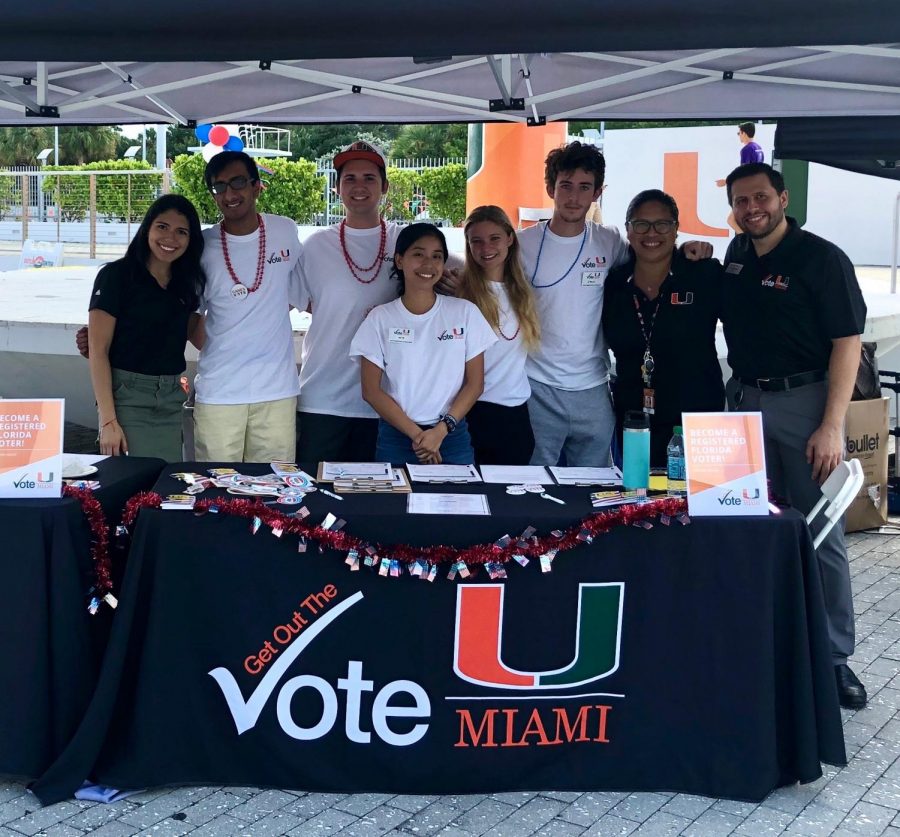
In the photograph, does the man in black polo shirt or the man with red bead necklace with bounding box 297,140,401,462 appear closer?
the man in black polo shirt

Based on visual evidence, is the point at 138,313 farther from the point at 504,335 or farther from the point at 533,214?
the point at 533,214

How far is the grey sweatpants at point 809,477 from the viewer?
311 cm

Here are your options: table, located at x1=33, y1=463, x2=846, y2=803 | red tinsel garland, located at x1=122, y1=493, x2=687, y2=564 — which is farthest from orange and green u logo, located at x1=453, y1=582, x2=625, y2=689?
red tinsel garland, located at x1=122, y1=493, x2=687, y2=564

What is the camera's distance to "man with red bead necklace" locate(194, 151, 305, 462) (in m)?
3.34

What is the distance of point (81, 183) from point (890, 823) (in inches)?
958

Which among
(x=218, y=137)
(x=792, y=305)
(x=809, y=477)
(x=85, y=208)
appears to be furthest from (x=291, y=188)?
(x=809, y=477)

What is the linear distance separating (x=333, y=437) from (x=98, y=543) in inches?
47.9

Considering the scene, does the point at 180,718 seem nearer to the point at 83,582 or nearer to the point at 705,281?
the point at 83,582

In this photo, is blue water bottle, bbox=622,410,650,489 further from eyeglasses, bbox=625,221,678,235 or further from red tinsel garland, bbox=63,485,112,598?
red tinsel garland, bbox=63,485,112,598

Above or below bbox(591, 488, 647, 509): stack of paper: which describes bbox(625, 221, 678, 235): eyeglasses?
above

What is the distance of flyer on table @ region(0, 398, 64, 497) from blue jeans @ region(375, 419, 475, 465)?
1052 millimetres

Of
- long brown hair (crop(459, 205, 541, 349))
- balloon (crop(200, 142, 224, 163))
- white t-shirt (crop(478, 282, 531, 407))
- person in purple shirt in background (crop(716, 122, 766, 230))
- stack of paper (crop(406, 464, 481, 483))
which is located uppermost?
balloon (crop(200, 142, 224, 163))

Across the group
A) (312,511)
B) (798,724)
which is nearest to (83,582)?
(312,511)

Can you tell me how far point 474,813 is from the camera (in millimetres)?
2461
